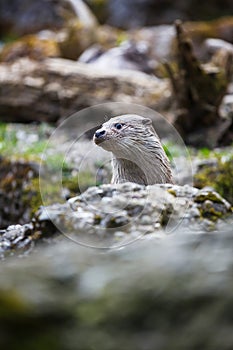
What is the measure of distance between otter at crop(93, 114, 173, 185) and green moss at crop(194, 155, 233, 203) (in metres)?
3.04

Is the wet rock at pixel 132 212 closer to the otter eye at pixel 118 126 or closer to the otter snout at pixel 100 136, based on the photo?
the otter snout at pixel 100 136

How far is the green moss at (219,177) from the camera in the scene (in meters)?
8.12

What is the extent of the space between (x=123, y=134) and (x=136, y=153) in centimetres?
23

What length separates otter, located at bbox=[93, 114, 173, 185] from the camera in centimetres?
495

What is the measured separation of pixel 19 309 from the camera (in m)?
2.22

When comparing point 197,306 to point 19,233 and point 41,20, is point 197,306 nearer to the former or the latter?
point 19,233

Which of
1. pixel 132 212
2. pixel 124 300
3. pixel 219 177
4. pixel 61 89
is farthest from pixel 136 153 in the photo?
pixel 61 89

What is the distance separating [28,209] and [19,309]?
6067mm

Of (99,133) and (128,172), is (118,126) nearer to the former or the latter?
(99,133)

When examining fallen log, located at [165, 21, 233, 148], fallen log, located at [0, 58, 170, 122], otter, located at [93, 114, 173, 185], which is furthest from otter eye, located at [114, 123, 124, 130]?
fallen log, located at [0, 58, 170, 122]

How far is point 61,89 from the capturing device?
10.1 meters

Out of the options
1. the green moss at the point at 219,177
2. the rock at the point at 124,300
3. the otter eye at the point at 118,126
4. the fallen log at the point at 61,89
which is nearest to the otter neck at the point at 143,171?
the otter eye at the point at 118,126

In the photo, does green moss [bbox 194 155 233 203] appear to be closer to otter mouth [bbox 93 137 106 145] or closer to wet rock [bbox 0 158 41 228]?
wet rock [bbox 0 158 41 228]

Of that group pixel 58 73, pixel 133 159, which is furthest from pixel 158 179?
pixel 58 73
